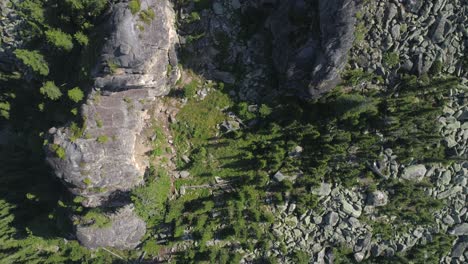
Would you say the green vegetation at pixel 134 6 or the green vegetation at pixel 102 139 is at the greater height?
the green vegetation at pixel 134 6

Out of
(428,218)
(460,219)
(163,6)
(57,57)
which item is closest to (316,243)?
(428,218)

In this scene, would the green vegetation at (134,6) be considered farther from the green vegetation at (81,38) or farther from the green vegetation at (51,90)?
the green vegetation at (51,90)

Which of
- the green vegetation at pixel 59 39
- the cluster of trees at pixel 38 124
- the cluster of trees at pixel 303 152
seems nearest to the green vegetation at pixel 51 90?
the cluster of trees at pixel 38 124

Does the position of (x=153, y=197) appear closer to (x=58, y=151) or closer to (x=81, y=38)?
(x=58, y=151)

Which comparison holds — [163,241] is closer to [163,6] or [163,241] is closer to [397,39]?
[163,6]

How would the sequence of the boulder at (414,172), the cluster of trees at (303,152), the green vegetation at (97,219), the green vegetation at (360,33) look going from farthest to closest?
the green vegetation at (97,219) < the boulder at (414,172) < the cluster of trees at (303,152) < the green vegetation at (360,33)

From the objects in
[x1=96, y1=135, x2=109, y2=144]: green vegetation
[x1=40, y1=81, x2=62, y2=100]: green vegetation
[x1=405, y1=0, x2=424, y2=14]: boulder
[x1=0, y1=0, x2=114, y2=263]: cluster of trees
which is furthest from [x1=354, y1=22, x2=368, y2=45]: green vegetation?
[x1=40, y1=81, x2=62, y2=100]: green vegetation
